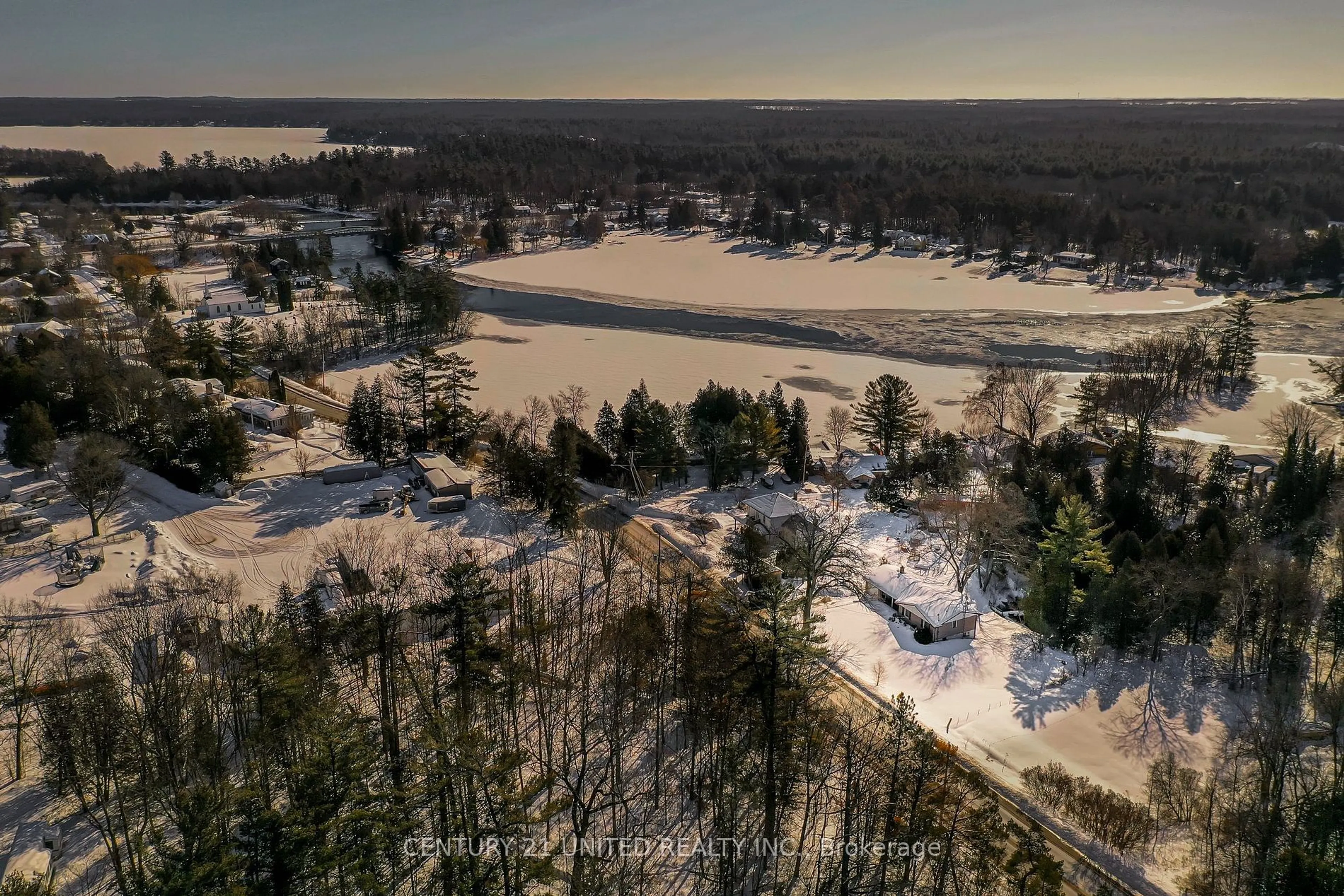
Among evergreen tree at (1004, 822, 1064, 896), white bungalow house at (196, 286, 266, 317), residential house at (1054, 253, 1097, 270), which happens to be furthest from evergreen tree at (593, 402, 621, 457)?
residential house at (1054, 253, 1097, 270)

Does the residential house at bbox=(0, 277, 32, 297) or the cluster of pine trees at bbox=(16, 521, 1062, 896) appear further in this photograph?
the residential house at bbox=(0, 277, 32, 297)

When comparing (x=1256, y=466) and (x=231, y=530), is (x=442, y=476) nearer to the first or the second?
(x=231, y=530)

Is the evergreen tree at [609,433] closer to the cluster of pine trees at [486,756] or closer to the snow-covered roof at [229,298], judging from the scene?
the cluster of pine trees at [486,756]

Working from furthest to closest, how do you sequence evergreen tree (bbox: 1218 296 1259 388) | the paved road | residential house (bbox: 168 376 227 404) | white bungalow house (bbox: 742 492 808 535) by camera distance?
evergreen tree (bbox: 1218 296 1259 388) < residential house (bbox: 168 376 227 404) < white bungalow house (bbox: 742 492 808 535) < the paved road

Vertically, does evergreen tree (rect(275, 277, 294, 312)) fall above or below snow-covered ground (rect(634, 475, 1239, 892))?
above

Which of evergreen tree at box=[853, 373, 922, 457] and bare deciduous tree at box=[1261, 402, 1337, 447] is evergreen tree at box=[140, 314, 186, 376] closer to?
evergreen tree at box=[853, 373, 922, 457]

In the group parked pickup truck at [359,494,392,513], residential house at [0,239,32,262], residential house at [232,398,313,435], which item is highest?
residential house at [0,239,32,262]

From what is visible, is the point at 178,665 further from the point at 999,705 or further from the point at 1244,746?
the point at 1244,746
